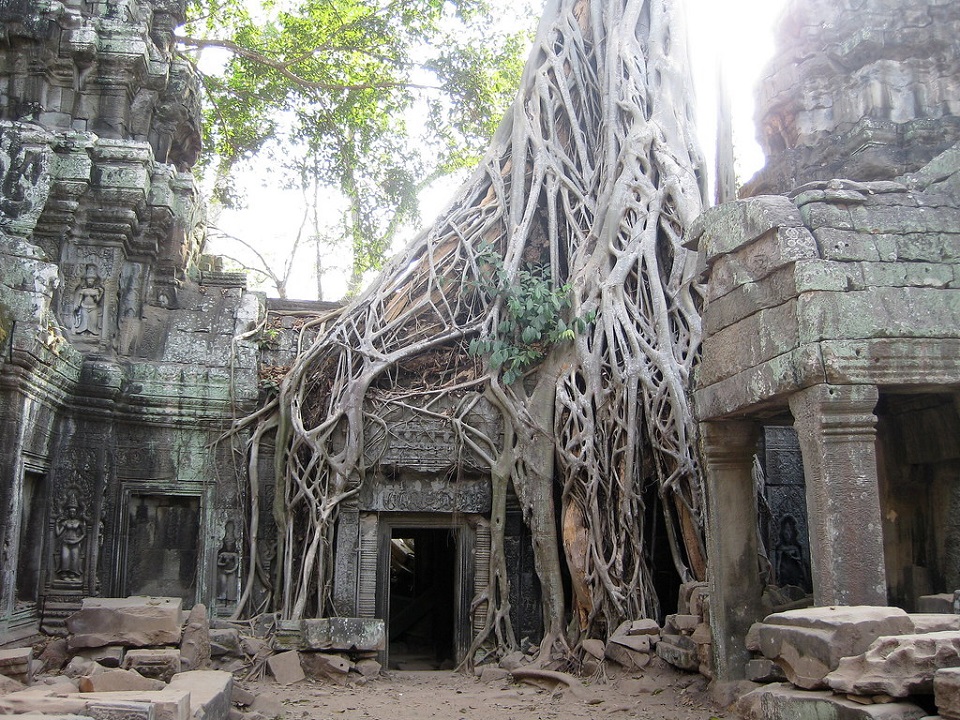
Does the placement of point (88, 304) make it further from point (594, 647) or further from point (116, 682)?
point (594, 647)

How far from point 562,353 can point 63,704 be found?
5186 mm

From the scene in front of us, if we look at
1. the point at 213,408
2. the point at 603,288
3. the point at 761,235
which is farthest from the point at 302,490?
the point at 761,235

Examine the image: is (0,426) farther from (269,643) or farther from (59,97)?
(59,97)

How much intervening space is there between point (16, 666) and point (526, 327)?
15.9 ft

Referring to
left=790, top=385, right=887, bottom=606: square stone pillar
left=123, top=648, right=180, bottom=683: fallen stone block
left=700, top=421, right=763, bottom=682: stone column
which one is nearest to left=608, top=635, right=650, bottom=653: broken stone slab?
left=700, top=421, right=763, bottom=682: stone column

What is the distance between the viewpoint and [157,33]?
955 centimetres

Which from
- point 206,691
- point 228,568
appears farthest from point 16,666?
point 228,568

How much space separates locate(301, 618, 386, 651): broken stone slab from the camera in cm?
729

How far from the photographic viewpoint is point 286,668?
7.09m

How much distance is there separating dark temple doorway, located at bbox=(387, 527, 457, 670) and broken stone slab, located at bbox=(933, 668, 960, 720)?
665cm

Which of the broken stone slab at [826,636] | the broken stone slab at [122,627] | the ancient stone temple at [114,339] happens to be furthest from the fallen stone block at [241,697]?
the broken stone slab at [826,636]

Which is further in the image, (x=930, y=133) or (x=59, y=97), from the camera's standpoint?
(x=59, y=97)

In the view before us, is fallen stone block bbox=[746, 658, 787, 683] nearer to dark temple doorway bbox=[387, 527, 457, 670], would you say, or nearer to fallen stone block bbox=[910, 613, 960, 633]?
fallen stone block bbox=[910, 613, 960, 633]

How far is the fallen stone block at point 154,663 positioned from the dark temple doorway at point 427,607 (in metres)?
3.83
